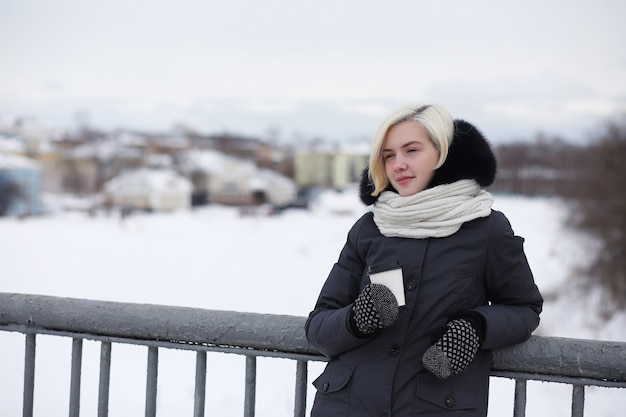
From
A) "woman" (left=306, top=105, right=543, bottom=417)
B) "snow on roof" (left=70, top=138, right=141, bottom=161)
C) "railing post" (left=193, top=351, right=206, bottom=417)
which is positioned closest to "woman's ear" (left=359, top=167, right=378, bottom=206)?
"woman" (left=306, top=105, right=543, bottom=417)

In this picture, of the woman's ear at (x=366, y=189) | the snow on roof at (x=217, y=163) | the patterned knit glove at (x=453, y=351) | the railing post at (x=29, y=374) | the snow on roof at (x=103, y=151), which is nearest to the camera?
the patterned knit glove at (x=453, y=351)

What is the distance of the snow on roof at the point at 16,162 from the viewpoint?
7394cm

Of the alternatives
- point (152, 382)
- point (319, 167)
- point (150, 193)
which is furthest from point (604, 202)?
point (319, 167)

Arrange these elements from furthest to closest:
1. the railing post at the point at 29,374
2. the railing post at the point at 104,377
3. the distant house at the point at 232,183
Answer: the distant house at the point at 232,183 < the railing post at the point at 29,374 < the railing post at the point at 104,377

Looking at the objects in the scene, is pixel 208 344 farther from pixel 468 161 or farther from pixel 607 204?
pixel 607 204

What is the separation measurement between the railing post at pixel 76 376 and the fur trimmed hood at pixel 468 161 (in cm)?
148

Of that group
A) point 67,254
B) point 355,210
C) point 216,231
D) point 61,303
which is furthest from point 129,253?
point 61,303

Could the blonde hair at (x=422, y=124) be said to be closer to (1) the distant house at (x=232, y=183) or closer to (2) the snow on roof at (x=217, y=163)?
(1) the distant house at (x=232, y=183)

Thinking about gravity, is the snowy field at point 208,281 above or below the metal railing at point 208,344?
below

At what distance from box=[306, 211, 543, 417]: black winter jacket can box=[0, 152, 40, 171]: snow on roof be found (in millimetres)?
77431

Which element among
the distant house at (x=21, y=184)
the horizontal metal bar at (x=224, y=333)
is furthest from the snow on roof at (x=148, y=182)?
the horizontal metal bar at (x=224, y=333)

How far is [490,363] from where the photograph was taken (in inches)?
83.3

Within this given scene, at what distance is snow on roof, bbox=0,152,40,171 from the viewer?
2911 inches

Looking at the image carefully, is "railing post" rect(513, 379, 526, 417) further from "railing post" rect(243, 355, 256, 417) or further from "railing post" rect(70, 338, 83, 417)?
"railing post" rect(70, 338, 83, 417)
